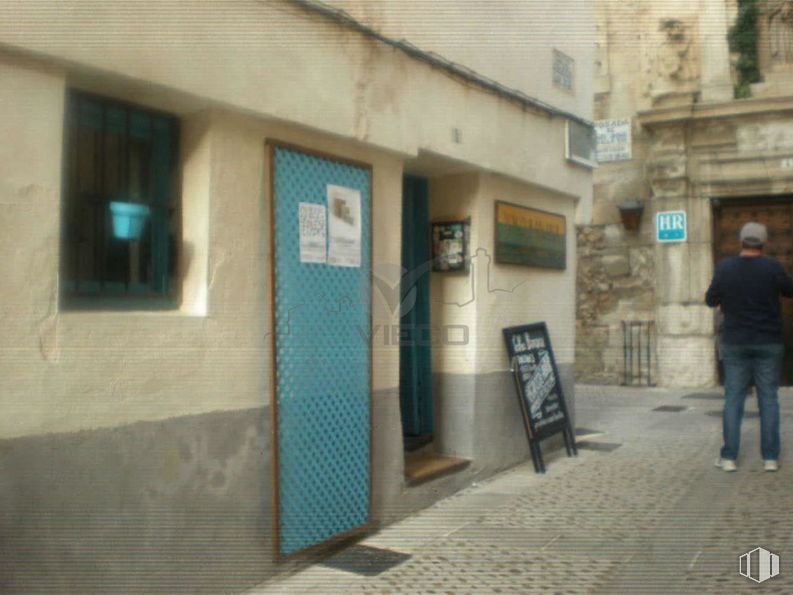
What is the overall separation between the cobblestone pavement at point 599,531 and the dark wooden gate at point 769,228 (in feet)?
14.5

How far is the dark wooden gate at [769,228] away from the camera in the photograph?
1053cm

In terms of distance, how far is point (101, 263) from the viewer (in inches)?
131

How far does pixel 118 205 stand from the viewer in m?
3.37

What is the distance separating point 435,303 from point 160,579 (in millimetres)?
3044

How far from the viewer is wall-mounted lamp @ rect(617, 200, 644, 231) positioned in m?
11.2

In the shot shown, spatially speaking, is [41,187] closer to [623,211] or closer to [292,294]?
[292,294]

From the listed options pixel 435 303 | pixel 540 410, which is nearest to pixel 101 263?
pixel 435 303

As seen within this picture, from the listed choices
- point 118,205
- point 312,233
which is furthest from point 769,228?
point 118,205

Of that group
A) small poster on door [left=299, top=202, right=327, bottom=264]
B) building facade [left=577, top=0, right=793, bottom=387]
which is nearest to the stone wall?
building facade [left=577, top=0, right=793, bottom=387]

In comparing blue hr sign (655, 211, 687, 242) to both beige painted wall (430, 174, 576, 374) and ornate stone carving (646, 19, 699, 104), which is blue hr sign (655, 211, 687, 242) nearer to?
ornate stone carving (646, 19, 699, 104)

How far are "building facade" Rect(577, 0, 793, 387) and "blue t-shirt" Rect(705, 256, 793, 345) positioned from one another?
5540mm

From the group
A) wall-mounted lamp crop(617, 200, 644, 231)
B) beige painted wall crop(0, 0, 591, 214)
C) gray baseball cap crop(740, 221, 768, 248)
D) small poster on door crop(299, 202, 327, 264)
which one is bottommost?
small poster on door crop(299, 202, 327, 264)

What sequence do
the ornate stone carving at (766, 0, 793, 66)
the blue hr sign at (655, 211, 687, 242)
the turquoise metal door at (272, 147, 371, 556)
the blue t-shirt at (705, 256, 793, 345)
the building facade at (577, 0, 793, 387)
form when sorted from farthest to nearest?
the blue hr sign at (655, 211, 687, 242) < the building facade at (577, 0, 793, 387) < the ornate stone carving at (766, 0, 793, 66) < the blue t-shirt at (705, 256, 793, 345) < the turquoise metal door at (272, 147, 371, 556)

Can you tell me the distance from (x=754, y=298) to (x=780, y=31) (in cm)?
680
